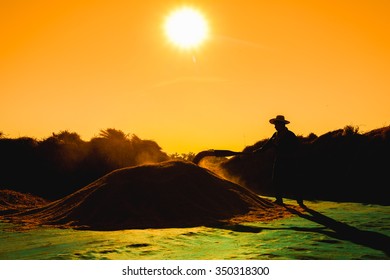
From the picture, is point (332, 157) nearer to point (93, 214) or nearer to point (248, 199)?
point (248, 199)

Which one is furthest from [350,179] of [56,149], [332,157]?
[56,149]

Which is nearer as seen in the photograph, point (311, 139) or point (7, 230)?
point (7, 230)

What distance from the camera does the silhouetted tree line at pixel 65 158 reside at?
1559cm

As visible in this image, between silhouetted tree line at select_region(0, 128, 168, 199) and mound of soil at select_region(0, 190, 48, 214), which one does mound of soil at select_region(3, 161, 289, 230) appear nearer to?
mound of soil at select_region(0, 190, 48, 214)

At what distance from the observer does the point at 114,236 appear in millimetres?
5004

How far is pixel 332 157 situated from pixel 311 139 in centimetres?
191

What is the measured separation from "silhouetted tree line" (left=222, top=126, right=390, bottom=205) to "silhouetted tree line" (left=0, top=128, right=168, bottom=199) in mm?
5400

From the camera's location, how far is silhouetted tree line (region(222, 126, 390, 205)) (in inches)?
451

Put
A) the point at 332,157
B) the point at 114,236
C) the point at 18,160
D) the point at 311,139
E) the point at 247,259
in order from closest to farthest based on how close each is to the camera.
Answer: the point at 247,259 < the point at 114,236 < the point at 332,157 < the point at 311,139 < the point at 18,160

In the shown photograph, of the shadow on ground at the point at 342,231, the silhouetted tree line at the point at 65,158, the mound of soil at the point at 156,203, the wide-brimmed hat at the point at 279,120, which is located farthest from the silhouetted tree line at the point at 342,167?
the silhouetted tree line at the point at 65,158

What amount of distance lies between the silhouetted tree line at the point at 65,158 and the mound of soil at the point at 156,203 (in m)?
8.11

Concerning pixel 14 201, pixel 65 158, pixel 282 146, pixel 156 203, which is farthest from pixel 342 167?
pixel 65 158

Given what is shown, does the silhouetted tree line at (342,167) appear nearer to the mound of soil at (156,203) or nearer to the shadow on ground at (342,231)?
the mound of soil at (156,203)

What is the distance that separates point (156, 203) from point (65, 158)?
1078 centimetres
